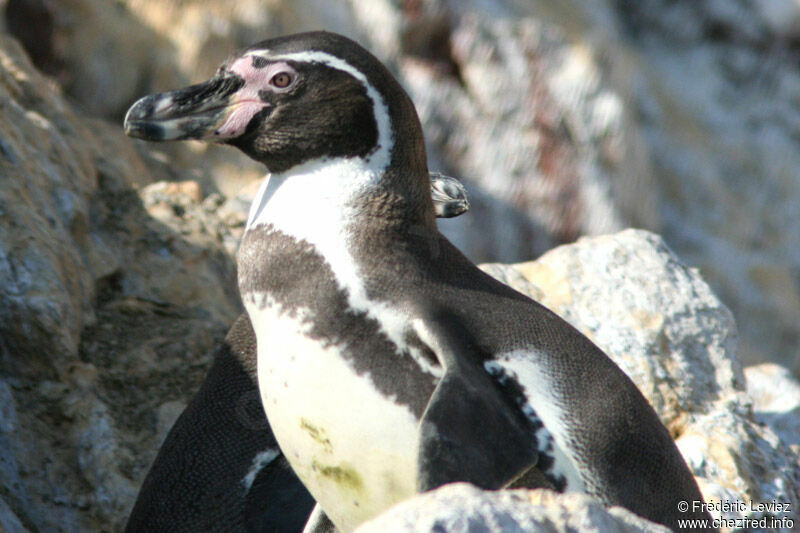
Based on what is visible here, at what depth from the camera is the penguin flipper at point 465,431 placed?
1729 millimetres

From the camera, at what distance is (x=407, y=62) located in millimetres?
5195

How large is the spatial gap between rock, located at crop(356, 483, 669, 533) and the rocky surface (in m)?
0.01

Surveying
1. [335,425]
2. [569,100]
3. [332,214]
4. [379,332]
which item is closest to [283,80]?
[332,214]

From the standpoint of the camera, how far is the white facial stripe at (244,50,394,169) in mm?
2090

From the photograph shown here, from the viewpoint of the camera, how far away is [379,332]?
1926 mm

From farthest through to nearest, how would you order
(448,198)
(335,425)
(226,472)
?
(448,198) → (226,472) → (335,425)

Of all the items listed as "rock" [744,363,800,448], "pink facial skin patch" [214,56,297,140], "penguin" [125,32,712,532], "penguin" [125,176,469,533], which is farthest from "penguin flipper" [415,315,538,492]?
"rock" [744,363,800,448]

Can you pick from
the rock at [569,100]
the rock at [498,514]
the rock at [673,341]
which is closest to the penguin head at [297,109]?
the rock at [498,514]

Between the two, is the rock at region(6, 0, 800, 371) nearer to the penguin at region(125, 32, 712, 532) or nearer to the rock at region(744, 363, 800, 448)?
the rock at region(744, 363, 800, 448)

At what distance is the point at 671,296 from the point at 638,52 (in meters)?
3.32

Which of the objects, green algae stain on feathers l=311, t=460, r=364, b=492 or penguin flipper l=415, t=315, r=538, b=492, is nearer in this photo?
penguin flipper l=415, t=315, r=538, b=492

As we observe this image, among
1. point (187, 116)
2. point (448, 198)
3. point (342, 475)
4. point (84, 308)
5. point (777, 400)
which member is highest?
point (777, 400)

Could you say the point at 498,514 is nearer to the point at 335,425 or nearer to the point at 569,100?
the point at 335,425

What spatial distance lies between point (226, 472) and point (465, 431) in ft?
2.57
